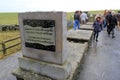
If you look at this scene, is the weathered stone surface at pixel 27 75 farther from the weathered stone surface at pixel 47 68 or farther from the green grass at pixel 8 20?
the green grass at pixel 8 20

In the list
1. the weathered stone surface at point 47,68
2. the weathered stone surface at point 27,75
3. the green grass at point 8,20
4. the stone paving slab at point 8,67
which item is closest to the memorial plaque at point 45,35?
the weathered stone surface at point 47,68

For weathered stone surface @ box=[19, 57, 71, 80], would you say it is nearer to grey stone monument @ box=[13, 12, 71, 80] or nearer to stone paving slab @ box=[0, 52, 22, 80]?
grey stone monument @ box=[13, 12, 71, 80]

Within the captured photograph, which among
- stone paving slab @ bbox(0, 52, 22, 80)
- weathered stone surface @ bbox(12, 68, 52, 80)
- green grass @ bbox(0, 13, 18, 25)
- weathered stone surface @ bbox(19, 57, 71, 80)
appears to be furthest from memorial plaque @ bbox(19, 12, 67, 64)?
green grass @ bbox(0, 13, 18, 25)

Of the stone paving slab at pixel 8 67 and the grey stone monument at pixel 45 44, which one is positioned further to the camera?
the stone paving slab at pixel 8 67

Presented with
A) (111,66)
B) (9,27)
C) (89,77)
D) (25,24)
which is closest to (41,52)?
(25,24)

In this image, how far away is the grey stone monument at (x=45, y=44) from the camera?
305 cm

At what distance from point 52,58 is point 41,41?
491 millimetres

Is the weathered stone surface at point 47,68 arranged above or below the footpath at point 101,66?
above

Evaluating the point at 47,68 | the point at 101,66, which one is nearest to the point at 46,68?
the point at 47,68

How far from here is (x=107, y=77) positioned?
13.2 ft

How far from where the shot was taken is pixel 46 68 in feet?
10.8

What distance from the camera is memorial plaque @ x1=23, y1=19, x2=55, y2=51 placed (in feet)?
10.2

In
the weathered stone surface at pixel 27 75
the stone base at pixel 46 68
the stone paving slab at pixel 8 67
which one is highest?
the stone base at pixel 46 68

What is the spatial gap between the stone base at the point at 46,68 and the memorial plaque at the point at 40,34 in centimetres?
39
